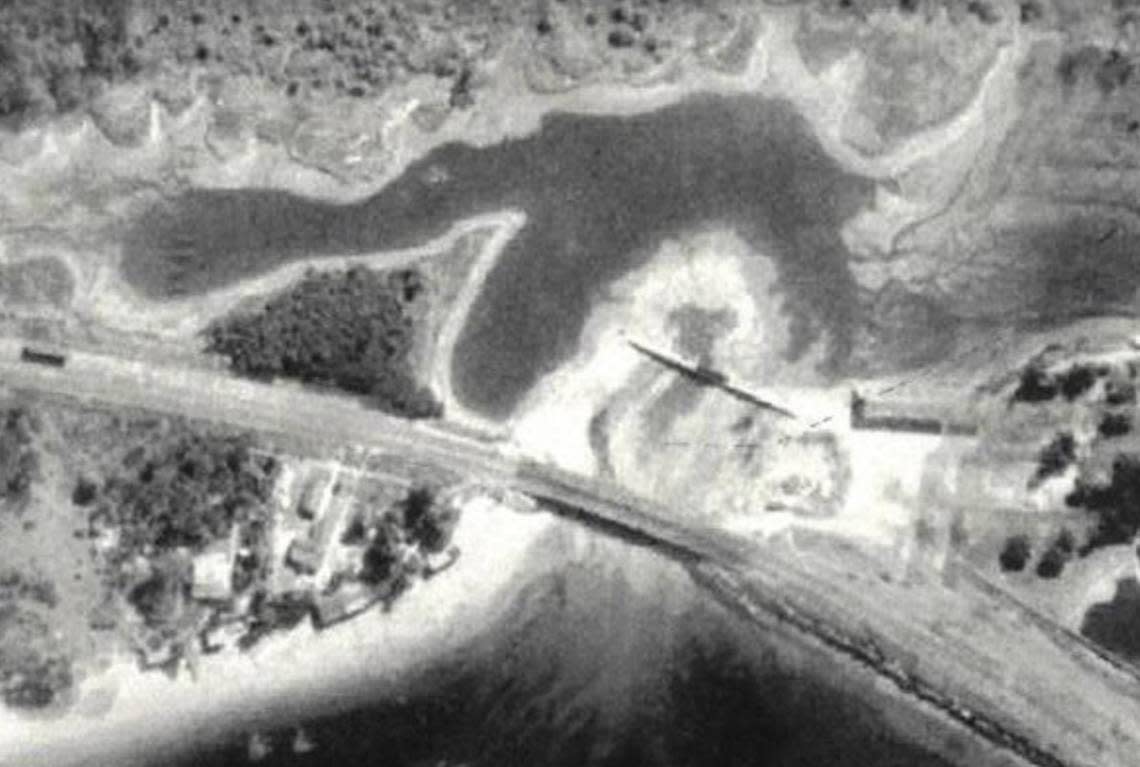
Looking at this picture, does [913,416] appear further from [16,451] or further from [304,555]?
[16,451]

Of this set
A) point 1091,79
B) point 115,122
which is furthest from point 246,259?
point 1091,79

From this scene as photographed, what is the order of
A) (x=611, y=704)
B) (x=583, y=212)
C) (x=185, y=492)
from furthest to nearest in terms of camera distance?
(x=583, y=212) → (x=611, y=704) → (x=185, y=492)

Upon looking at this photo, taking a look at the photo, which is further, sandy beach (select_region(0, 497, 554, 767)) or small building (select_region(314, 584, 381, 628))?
sandy beach (select_region(0, 497, 554, 767))

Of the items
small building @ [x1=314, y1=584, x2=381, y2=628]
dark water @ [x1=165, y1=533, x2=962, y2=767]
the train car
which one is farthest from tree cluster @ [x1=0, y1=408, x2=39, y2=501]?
dark water @ [x1=165, y1=533, x2=962, y2=767]

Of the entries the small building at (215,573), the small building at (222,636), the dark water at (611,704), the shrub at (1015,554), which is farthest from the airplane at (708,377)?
the small building at (222,636)

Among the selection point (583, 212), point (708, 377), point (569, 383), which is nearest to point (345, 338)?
point (569, 383)

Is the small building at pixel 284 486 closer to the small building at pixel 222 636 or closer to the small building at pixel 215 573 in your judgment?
the small building at pixel 215 573

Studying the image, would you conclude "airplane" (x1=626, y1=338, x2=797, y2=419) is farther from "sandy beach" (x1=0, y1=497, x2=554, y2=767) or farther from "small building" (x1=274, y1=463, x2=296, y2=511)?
"small building" (x1=274, y1=463, x2=296, y2=511)
